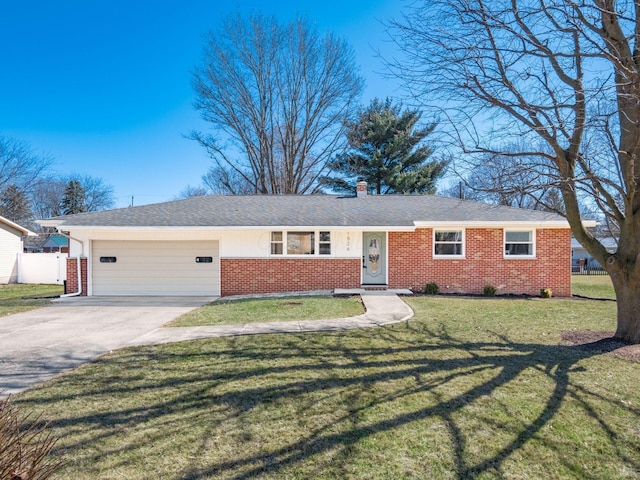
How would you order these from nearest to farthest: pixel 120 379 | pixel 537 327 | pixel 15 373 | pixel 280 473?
pixel 280 473
pixel 120 379
pixel 15 373
pixel 537 327

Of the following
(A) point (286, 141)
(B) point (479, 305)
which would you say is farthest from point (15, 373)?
(A) point (286, 141)

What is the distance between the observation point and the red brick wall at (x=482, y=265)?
12.8m

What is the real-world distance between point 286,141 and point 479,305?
19378 mm

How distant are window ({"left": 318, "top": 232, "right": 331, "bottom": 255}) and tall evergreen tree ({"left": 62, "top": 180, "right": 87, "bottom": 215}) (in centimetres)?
3693

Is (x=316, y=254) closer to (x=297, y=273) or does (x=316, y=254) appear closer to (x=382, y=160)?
(x=297, y=273)

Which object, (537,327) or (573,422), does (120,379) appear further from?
(537,327)

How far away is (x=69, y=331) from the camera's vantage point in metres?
7.43

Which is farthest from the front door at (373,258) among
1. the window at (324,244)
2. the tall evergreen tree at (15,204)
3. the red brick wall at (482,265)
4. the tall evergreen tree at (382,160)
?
the tall evergreen tree at (15,204)

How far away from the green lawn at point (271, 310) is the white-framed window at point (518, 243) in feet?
19.5

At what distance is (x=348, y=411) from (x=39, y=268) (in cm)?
2231

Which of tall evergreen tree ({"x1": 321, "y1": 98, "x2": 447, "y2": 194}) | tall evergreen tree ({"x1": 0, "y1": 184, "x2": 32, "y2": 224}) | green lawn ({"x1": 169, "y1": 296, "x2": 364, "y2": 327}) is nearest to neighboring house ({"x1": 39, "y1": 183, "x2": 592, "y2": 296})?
green lawn ({"x1": 169, "y1": 296, "x2": 364, "y2": 327})

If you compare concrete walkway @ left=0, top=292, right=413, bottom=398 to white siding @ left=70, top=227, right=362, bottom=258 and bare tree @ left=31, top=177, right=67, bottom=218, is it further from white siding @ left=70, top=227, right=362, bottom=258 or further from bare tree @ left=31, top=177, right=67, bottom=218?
bare tree @ left=31, top=177, right=67, bottom=218

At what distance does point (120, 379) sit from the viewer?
15.0ft

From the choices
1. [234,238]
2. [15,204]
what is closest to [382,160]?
[234,238]
